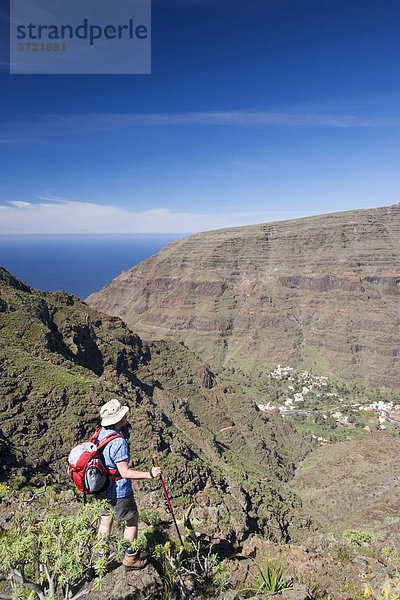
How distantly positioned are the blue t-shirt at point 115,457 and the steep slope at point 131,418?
7.90m

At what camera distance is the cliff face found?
110 m

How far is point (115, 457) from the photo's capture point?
21.2 feet

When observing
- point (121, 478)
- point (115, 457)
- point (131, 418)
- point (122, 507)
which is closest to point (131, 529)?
point (122, 507)

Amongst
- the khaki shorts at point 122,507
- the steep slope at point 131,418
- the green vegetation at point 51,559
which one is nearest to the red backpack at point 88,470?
the green vegetation at point 51,559

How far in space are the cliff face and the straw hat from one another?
10736 centimetres

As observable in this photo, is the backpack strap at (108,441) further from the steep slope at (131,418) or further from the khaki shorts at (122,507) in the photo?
the steep slope at (131,418)

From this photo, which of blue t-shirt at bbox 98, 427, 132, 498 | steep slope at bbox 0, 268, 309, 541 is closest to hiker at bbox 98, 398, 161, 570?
blue t-shirt at bbox 98, 427, 132, 498

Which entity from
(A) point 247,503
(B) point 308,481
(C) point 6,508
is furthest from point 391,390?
(C) point 6,508

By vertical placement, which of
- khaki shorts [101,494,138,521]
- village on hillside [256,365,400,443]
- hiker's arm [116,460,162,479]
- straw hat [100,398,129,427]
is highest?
straw hat [100,398,129,427]

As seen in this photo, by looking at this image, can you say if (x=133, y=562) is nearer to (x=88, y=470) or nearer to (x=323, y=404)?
(x=88, y=470)

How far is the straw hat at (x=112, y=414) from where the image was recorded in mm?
6795

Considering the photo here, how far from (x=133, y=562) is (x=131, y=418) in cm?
2253

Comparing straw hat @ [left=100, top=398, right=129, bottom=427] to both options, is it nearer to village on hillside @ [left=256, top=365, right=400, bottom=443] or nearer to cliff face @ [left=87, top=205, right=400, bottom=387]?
village on hillside @ [left=256, top=365, right=400, bottom=443]

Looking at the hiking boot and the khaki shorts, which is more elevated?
the khaki shorts
